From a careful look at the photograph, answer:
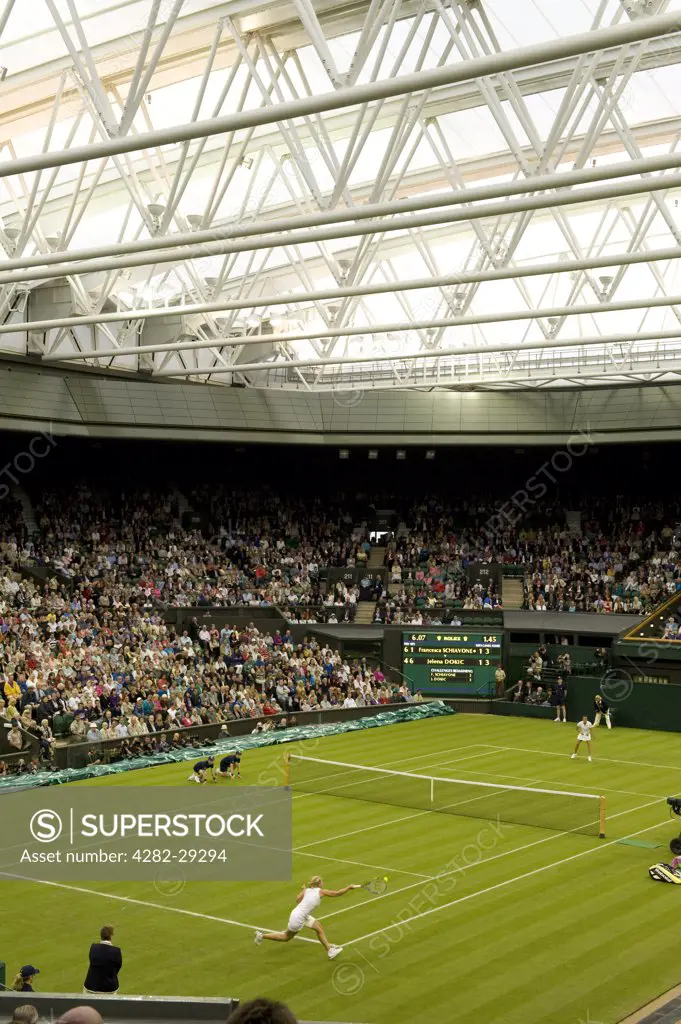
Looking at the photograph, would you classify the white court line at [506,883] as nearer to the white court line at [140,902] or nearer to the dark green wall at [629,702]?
the white court line at [140,902]

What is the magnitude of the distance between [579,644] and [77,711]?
20.2m

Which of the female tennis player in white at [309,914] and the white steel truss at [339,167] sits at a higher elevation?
the white steel truss at [339,167]

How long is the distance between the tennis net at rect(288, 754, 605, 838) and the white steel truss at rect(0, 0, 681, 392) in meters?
10.7

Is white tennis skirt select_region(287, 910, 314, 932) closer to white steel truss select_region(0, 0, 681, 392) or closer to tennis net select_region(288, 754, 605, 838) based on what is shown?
tennis net select_region(288, 754, 605, 838)

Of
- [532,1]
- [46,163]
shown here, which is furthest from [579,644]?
[46,163]

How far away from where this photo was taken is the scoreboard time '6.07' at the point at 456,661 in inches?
1644

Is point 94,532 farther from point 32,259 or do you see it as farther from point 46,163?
point 46,163

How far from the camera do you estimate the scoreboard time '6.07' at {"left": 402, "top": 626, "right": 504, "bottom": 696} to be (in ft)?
137

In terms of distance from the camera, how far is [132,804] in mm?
24031

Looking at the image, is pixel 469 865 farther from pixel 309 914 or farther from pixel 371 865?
pixel 309 914

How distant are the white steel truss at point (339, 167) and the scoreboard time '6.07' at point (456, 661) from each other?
9.50m

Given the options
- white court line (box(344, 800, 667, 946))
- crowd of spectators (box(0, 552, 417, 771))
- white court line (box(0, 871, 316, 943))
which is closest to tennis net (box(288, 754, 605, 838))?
white court line (box(344, 800, 667, 946))

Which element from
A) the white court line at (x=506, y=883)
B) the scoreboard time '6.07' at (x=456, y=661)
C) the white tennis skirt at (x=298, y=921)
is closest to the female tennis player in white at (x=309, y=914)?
the white tennis skirt at (x=298, y=921)

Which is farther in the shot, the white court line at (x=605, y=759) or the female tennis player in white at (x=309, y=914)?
the white court line at (x=605, y=759)
